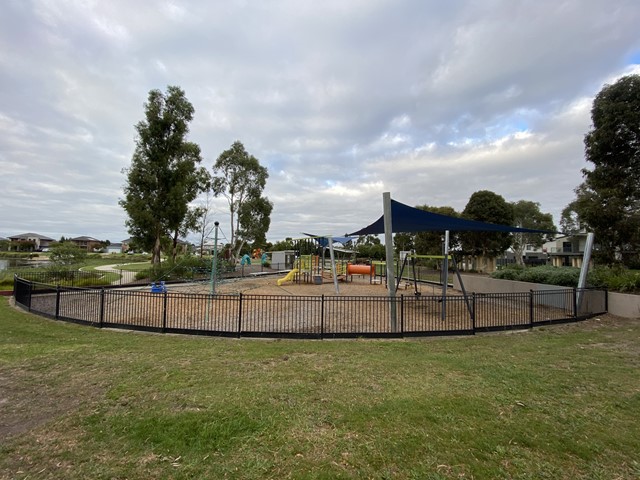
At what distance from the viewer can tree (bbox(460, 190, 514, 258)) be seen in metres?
31.4

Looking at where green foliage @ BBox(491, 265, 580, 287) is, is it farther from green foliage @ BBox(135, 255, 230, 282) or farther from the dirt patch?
green foliage @ BBox(135, 255, 230, 282)

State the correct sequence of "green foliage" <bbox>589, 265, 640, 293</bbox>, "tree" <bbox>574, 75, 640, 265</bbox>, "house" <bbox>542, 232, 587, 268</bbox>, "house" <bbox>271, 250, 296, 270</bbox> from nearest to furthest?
1. "green foliage" <bbox>589, 265, 640, 293</bbox>
2. "tree" <bbox>574, 75, 640, 265</bbox>
3. "house" <bbox>271, 250, 296, 270</bbox>
4. "house" <bbox>542, 232, 587, 268</bbox>

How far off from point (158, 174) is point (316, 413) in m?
21.6

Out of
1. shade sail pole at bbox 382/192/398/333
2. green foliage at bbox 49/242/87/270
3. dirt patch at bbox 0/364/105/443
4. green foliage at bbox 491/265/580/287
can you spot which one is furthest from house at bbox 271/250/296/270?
dirt patch at bbox 0/364/105/443

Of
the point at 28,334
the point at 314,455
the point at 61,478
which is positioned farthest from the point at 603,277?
the point at 28,334

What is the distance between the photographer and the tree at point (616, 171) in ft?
39.8

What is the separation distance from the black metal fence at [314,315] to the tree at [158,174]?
9628 mm

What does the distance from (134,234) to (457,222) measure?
1956cm

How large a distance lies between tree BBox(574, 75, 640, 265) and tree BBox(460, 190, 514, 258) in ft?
62.3

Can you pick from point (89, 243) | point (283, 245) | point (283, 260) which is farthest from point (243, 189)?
point (89, 243)

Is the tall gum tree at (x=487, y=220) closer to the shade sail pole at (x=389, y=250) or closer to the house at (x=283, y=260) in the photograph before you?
the house at (x=283, y=260)

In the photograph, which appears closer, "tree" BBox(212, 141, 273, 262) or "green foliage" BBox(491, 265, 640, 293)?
"green foliage" BBox(491, 265, 640, 293)

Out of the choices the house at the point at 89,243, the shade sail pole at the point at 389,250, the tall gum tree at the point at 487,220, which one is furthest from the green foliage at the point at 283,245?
the house at the point at 89,243

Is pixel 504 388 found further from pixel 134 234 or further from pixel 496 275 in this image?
pixel 134 234
